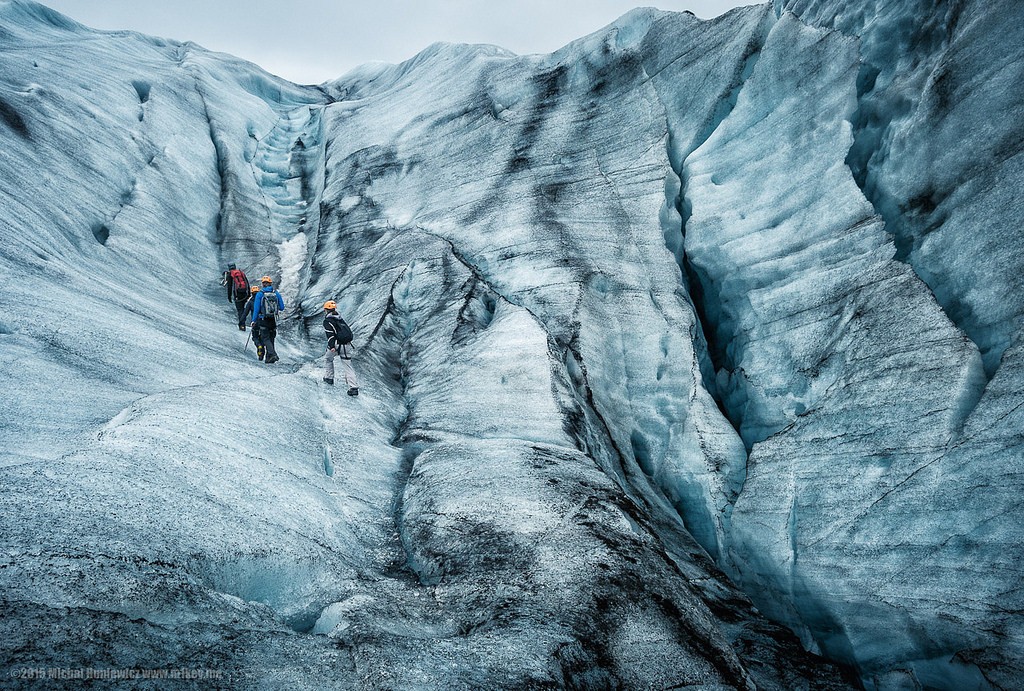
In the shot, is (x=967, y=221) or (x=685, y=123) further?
(x=685, y=123)

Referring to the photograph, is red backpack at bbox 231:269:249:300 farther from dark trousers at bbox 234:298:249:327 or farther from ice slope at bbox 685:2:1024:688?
ice slope at bbox 685:2:1024:688

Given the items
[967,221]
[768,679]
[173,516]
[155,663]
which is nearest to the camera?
[155,663]

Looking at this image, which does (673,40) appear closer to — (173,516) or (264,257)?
(264,257)

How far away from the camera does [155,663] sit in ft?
15.6

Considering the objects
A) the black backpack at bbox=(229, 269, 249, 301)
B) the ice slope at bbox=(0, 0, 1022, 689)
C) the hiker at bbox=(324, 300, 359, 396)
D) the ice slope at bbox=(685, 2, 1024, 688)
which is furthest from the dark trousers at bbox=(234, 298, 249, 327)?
the ice slope at bbox=(685, 2, 1024, 688)

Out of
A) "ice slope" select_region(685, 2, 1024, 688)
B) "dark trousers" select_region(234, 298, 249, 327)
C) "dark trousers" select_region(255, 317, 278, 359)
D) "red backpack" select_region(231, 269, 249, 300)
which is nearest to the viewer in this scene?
"ice slope" select_region(685, 2, 1024, 688)

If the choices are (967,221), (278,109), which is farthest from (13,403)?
(278,109)

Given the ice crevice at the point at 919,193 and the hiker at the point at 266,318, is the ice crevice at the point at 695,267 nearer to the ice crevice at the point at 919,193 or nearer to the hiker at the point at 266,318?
the ice crevice at the point at 919,193

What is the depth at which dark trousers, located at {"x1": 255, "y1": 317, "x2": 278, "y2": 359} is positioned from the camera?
1394 cm

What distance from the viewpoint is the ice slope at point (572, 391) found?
20.9 feet

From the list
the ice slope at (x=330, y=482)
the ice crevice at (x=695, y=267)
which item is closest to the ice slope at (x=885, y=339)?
the ice crevice at (x=695, y=267)

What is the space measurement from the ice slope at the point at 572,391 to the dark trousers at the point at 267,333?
1.36m

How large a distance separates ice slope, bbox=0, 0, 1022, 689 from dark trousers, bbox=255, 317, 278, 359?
1361 millimetres

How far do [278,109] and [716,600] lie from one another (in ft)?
147
